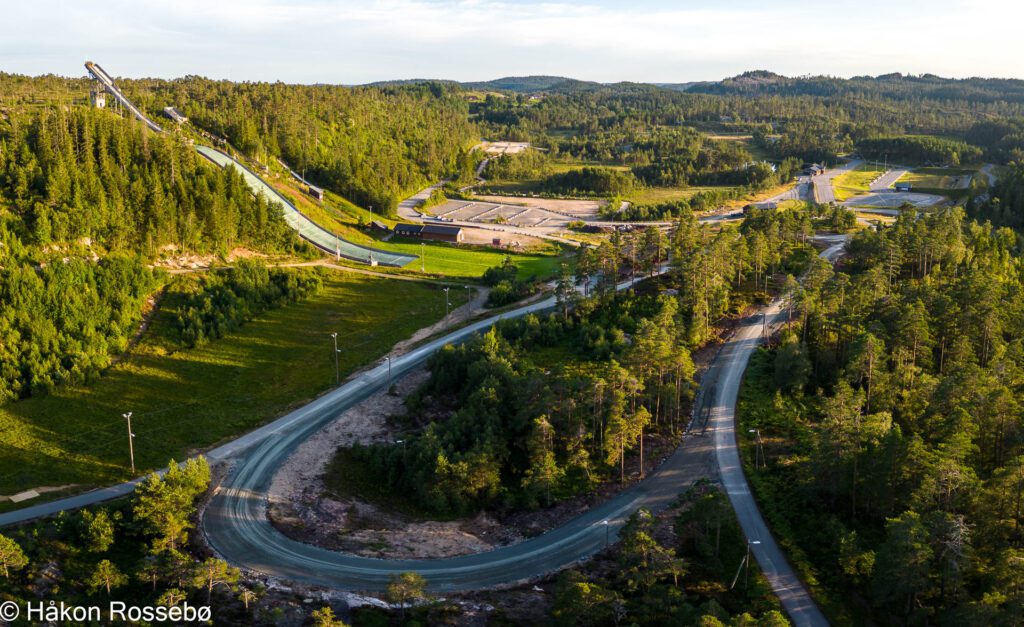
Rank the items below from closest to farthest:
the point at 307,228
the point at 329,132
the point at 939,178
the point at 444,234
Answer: the point at 307,228, the point at 444,234, the point at 329,132, the point at 939,178

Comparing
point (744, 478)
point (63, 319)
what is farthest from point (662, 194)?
point (63, 319)

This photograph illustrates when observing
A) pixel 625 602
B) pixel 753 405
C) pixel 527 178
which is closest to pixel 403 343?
pixel 753 405

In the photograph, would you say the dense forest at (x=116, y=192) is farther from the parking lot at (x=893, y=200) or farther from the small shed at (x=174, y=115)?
the parking lot at (x=893, y=200)

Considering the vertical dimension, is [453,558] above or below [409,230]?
below

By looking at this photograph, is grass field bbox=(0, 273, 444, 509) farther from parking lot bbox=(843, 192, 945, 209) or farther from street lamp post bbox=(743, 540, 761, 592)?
parking lot bbox=(843, 192, 945, 209)

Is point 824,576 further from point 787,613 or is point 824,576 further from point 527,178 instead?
point 527,178

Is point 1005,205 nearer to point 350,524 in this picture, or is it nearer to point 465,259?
point 465,259
